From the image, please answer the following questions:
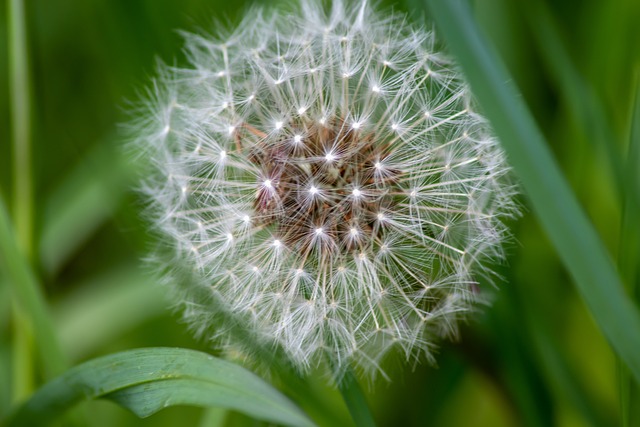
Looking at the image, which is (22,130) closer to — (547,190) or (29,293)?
(29,293)

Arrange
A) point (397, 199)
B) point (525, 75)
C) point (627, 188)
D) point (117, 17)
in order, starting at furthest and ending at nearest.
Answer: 1. point (525, 75)
2. point (117, 17)
3. point (397, 199)
4. point (627, 188)

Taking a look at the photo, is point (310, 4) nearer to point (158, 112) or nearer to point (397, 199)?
point (158, 112)

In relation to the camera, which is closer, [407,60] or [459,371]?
[407,60]

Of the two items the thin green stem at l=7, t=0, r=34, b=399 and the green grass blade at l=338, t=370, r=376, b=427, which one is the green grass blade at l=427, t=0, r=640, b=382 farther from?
the thin green stem at l=7, t=0, r=34, b=399

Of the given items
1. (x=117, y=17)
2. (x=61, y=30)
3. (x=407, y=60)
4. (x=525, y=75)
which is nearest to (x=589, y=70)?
(x=525, y=75)

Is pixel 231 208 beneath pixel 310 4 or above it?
beneath

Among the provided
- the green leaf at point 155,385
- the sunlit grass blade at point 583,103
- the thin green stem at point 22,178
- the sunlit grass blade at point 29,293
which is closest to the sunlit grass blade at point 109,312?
the thin green stem at point 22,178

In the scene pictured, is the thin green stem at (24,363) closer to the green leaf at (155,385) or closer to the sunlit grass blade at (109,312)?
the sunlit grass blade at (109,312)
